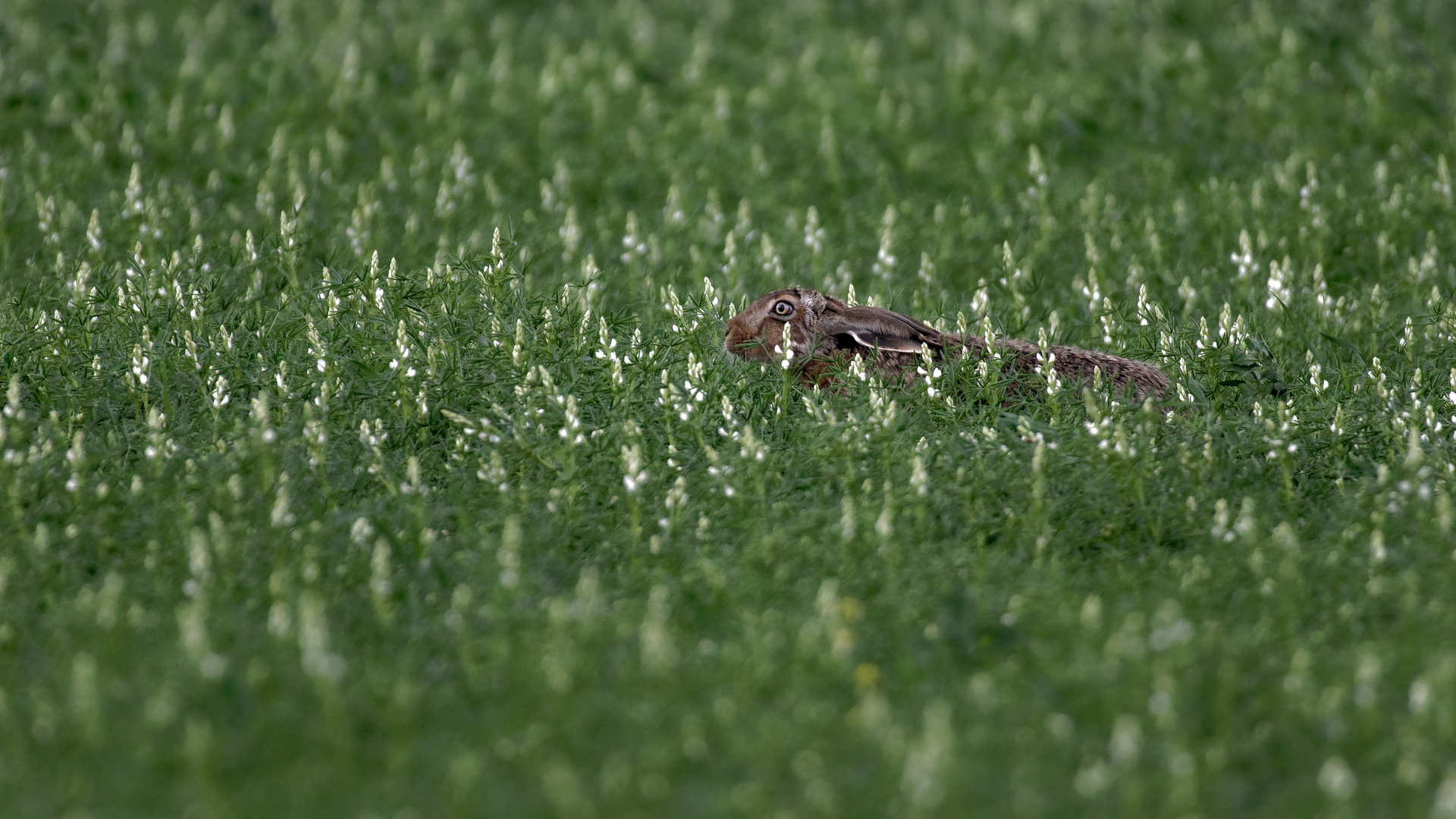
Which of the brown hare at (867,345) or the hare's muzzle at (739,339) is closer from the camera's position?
the brown hare at (867,345)

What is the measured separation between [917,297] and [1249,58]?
546cm

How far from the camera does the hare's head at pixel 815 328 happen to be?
294 inches

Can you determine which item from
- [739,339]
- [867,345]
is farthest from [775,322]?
[867,345]

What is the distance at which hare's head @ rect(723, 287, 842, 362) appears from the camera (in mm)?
7703

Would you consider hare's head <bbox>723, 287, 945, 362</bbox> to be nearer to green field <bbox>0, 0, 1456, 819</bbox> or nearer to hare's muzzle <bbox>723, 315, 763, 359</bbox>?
hare's muzzle <bbox>723, 315, 763, 359</bbox>

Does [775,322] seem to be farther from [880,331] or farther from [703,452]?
[703,452]

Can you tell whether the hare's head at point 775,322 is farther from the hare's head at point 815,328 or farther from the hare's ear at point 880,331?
the hare's ear at point 880,331

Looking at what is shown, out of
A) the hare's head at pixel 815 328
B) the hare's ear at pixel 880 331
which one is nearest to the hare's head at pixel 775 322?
the hare's head at pixel 815 328

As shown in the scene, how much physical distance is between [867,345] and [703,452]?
1370 mm

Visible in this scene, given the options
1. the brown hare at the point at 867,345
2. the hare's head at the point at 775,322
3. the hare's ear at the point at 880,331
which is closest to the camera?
the brown hare at the point at 867,345

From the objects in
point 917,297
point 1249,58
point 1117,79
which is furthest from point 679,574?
point 1249,58

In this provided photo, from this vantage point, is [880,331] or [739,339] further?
[739,339]

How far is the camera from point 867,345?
7.47 meters

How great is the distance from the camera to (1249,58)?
12836 millimetres
